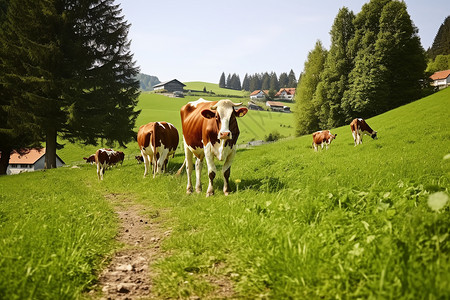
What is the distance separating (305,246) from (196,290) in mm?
1264

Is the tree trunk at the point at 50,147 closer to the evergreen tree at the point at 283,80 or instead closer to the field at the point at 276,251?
the field at the point at 276,251

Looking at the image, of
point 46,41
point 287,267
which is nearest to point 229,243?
point 287,267

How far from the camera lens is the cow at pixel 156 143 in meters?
13.0

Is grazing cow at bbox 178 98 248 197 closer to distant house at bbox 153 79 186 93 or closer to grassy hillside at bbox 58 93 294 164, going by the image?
grassy hillside at bbox 58 93 294 164

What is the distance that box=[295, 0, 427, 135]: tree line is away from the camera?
3634cm

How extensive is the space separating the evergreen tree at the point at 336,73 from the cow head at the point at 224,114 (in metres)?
37.7

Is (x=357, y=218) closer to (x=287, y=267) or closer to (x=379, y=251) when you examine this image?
(x=379, y=251)

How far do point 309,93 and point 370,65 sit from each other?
12027 mm

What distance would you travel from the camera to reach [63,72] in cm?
2216

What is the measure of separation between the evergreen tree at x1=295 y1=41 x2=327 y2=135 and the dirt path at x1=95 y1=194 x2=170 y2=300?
4449 cm

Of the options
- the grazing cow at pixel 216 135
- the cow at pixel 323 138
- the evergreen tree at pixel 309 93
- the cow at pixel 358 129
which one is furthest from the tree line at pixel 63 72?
the evergreen tree at pixel 309 93

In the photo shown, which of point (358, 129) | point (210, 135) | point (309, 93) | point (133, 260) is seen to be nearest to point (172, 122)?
point (309, 93)

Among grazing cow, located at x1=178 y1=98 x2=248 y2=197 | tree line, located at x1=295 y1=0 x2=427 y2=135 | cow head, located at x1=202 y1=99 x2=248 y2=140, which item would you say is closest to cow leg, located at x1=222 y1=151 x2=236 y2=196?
grazing cow, located at x1=178 y1=98 x2=248 y2=197

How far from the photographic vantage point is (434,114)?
23266mm
